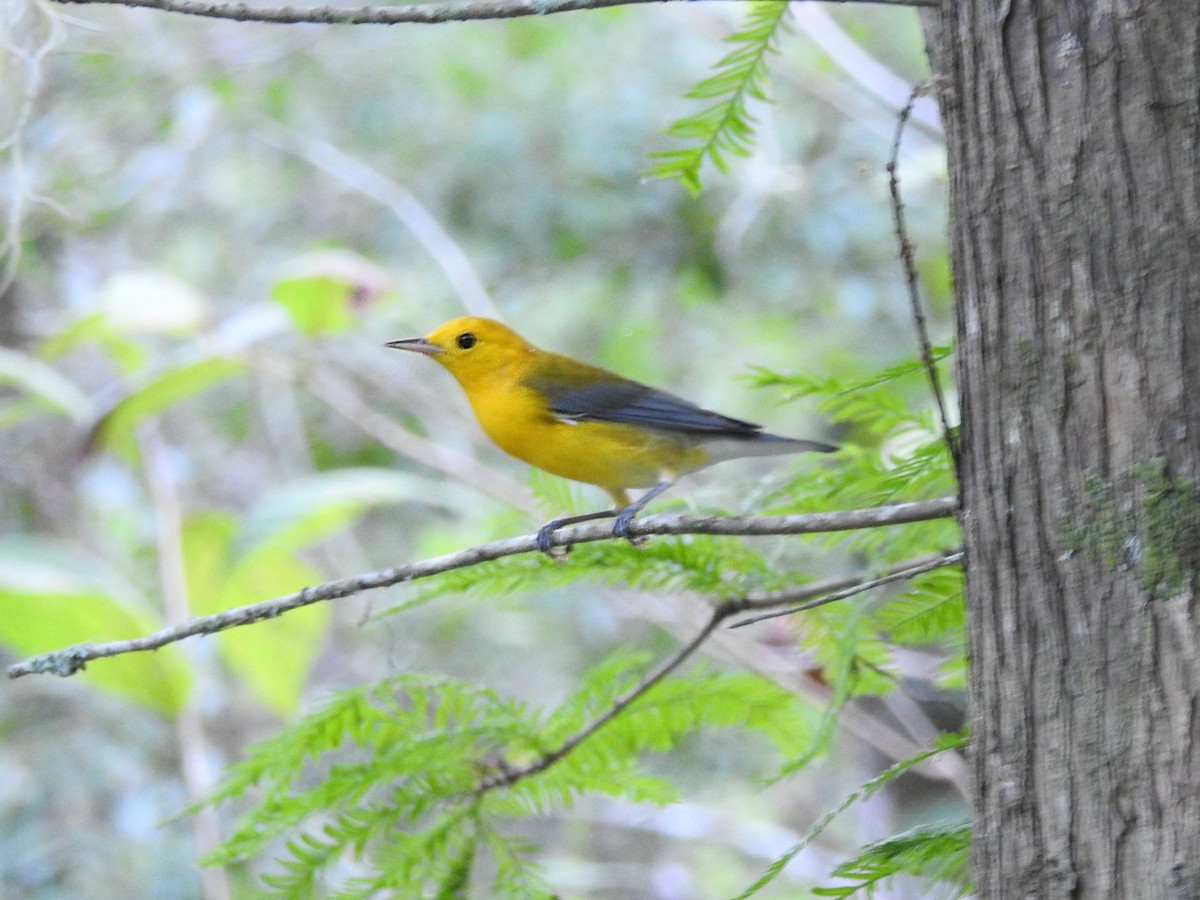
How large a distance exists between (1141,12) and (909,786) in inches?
206

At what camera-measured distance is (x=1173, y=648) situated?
1371 mm

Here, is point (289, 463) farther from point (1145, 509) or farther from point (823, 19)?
point (1145, 509)

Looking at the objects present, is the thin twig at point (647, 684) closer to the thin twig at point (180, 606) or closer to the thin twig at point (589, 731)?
the thin twig at point (589, 731)

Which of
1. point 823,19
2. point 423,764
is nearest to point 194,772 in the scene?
point 423,764

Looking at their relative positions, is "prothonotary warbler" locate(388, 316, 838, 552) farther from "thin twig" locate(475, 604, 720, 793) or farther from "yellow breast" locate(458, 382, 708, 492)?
"thin twig" locate(475, 604, 720, 793)

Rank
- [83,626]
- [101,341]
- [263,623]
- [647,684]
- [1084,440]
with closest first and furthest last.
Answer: [1084,440] → [647,684] → [83,626] → [263,623] → [101,341]

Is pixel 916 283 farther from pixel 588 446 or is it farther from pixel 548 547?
pixel 588 446

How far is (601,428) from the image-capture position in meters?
3.87

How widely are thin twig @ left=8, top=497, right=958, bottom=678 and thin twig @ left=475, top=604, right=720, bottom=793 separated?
313 millimetres

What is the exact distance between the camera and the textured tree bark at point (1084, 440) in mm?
1378

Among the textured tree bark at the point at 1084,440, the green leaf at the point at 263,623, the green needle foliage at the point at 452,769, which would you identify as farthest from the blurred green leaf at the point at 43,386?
the textured tree bark at the point at 1084,440

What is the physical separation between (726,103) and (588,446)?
6.16 feet

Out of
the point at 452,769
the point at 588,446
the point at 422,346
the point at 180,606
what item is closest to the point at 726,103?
the point at 452,769

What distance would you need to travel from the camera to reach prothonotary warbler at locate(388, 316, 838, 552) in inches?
150
